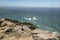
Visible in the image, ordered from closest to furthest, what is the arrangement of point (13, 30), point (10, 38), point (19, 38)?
→ point (10, 38) → point (19, 38) → point (13, 30)

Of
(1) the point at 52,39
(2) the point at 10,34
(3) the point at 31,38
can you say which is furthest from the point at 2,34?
(1) the point at 52,39

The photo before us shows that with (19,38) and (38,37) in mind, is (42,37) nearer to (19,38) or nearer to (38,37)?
(38,37)

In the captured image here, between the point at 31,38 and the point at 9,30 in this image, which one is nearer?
the point at 31,38

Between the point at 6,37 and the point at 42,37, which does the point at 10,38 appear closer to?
the point at 6,37

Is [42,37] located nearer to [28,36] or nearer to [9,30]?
[28,36]

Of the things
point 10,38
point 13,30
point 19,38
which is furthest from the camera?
point 13,30

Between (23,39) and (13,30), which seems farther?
(13,30)

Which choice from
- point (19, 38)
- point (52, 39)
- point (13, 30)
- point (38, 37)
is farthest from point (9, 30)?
point (52, 39)
